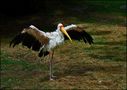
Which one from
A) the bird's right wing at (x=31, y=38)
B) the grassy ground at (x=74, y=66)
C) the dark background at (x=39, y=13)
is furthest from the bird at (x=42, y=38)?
the dark background at (x=39, y=13)

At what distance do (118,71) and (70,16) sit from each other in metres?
9.42

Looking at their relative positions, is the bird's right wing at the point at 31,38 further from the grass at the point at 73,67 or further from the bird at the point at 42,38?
the grass at the point at 73,67

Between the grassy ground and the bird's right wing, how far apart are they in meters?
0.78

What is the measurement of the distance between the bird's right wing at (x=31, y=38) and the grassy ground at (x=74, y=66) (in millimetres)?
777

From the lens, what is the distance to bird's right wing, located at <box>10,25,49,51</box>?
9.61 metres

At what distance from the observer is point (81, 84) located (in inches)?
377

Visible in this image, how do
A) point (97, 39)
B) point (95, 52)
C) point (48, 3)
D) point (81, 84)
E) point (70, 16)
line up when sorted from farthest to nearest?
point (48, 3)
point (70, 16)
point (97, 39)
point (95, 52)
point (81, 84)

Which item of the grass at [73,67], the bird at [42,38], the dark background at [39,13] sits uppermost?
the dark background at [39,13]

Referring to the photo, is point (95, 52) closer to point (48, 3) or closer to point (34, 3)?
point (34, 3)

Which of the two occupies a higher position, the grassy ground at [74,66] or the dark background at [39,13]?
the dark background at [39,13]

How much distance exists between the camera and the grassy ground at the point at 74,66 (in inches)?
379

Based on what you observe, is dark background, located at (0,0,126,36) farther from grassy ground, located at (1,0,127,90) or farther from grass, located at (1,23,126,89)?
→ grass, located at (1,23,126,89)

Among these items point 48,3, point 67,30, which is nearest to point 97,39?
point 67,30

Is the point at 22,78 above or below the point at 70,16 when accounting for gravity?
below
